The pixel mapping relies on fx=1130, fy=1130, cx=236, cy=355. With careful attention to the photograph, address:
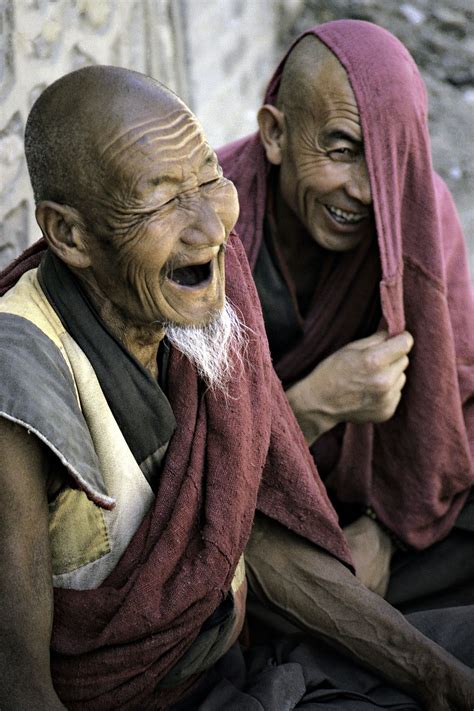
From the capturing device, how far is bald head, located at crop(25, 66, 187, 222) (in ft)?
6.44

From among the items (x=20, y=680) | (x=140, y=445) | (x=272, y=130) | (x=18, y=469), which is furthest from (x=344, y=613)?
(x=272, y=130)

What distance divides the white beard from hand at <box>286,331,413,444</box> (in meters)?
0.70

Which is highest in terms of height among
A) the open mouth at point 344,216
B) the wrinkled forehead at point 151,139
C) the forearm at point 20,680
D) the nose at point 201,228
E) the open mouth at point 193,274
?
the wrinkled forehead at point 151,139

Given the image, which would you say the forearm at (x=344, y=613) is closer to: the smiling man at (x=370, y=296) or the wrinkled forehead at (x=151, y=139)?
the smiling man at (x=370, y=296)

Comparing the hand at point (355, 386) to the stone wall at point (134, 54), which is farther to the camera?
the stone wall at point (134, 54)

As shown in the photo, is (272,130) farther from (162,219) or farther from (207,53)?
(207,53)

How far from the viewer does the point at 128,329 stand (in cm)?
218

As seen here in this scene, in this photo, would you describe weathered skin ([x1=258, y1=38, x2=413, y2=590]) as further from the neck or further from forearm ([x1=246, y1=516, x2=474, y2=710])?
the neck

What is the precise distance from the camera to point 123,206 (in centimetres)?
200

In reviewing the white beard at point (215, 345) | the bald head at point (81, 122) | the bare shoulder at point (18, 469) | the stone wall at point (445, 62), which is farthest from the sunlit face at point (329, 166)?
the stone wall at point (445, 62)

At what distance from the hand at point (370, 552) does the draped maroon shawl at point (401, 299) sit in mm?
46

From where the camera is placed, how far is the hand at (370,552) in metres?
3.01

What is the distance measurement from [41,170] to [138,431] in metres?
0.52

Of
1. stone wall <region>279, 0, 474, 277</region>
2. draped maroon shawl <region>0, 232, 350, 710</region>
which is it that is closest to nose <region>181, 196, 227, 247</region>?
draped maroon shawl <region>0, 232, 350, 710</region>
